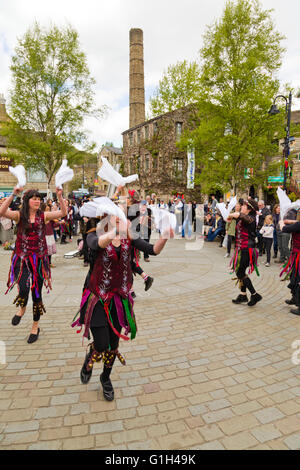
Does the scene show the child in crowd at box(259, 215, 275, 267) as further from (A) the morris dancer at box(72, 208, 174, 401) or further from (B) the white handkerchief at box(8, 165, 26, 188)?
(B) the white handkerchief at box(8, 165, 26, 188)

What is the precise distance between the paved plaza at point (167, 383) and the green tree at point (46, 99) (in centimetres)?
1635

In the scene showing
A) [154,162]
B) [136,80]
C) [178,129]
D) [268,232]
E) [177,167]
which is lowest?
[268,232]

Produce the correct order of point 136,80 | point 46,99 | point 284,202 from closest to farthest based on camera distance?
point 284,202
point 46,99
point 136,80

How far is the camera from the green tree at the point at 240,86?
13.0 meters

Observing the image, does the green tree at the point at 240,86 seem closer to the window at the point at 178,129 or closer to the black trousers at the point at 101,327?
the black trousers at the point at 101,327

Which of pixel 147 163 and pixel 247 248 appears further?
pixel 147 163

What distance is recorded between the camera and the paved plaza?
7.98ft

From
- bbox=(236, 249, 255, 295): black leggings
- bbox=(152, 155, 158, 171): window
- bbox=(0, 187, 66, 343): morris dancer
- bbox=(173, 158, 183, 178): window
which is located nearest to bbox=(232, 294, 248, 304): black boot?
bbox=(236, 249, 255, 295): black leggings

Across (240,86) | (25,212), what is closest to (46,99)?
(240,86)

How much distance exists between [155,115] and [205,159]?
21.7 m

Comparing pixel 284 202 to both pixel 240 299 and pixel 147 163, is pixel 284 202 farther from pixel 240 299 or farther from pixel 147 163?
pixel 147 163

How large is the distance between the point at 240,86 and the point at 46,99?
1266cm

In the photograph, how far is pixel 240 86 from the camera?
13469 mm

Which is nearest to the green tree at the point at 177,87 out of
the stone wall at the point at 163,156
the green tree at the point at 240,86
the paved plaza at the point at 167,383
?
the stone wall at the point at 163,156
